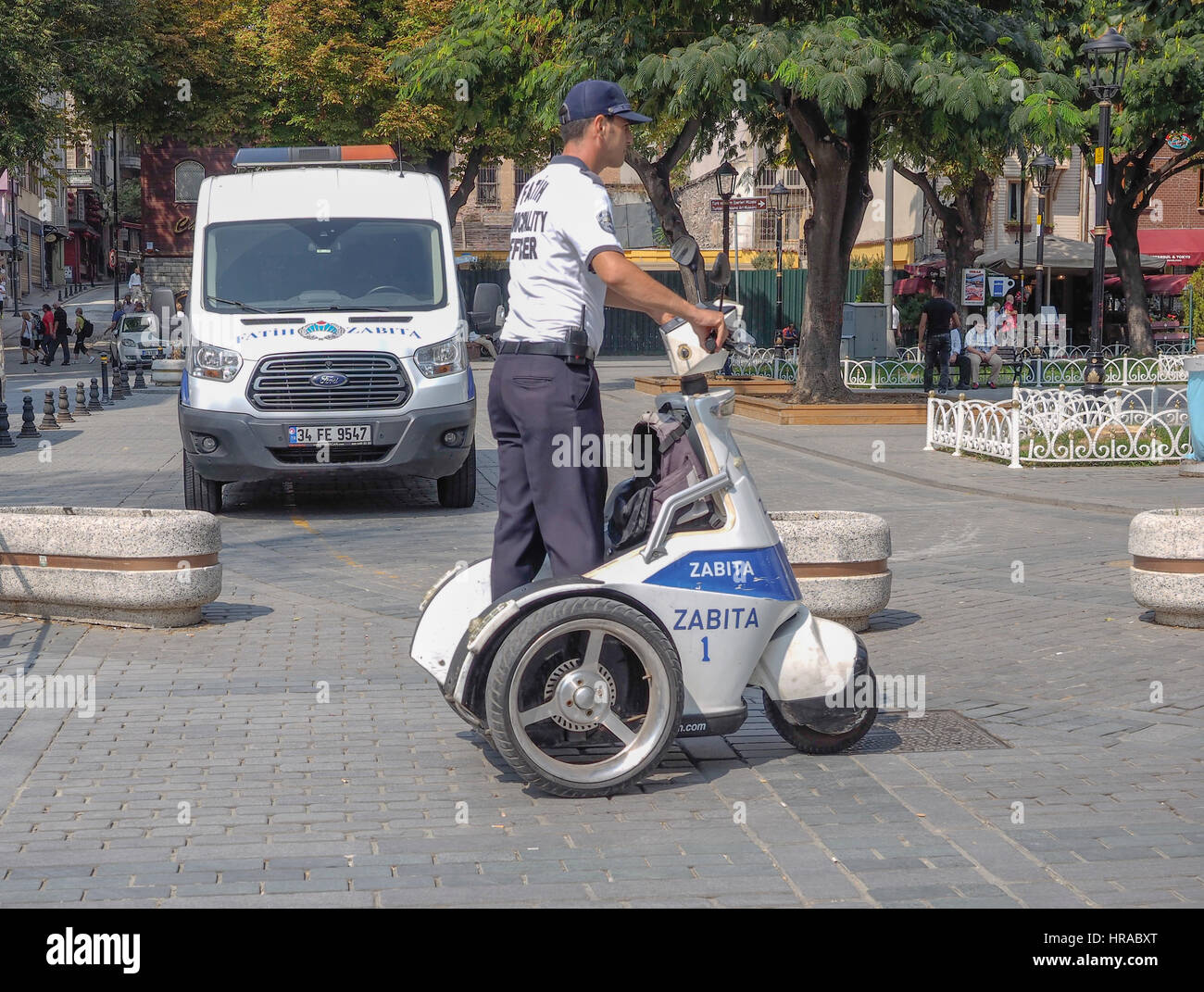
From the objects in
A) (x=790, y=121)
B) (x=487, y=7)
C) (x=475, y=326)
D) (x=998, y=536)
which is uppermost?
(x=487, y=7)

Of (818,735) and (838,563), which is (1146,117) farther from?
(818,735)

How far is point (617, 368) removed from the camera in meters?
40.1

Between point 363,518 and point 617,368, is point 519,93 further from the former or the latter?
point 617,368

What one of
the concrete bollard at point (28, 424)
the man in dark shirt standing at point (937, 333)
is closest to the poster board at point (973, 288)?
the man in dark shirt standing at point (937, 333)

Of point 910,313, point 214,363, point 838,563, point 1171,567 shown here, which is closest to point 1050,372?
point 910,313

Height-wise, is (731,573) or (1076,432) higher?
(731,573)

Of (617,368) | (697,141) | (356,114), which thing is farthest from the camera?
(356,114)

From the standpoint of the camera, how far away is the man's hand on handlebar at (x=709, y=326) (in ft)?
16.2

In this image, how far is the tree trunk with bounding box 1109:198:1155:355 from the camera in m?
35.3

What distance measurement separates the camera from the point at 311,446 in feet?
37.3

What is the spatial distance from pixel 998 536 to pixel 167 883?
26.9 ft

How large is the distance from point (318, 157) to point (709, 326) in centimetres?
918

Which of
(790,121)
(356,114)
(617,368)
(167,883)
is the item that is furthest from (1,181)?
(167,883)

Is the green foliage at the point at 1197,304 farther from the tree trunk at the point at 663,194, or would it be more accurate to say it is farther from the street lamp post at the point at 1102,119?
the street lamp post at the point at 1102,119
